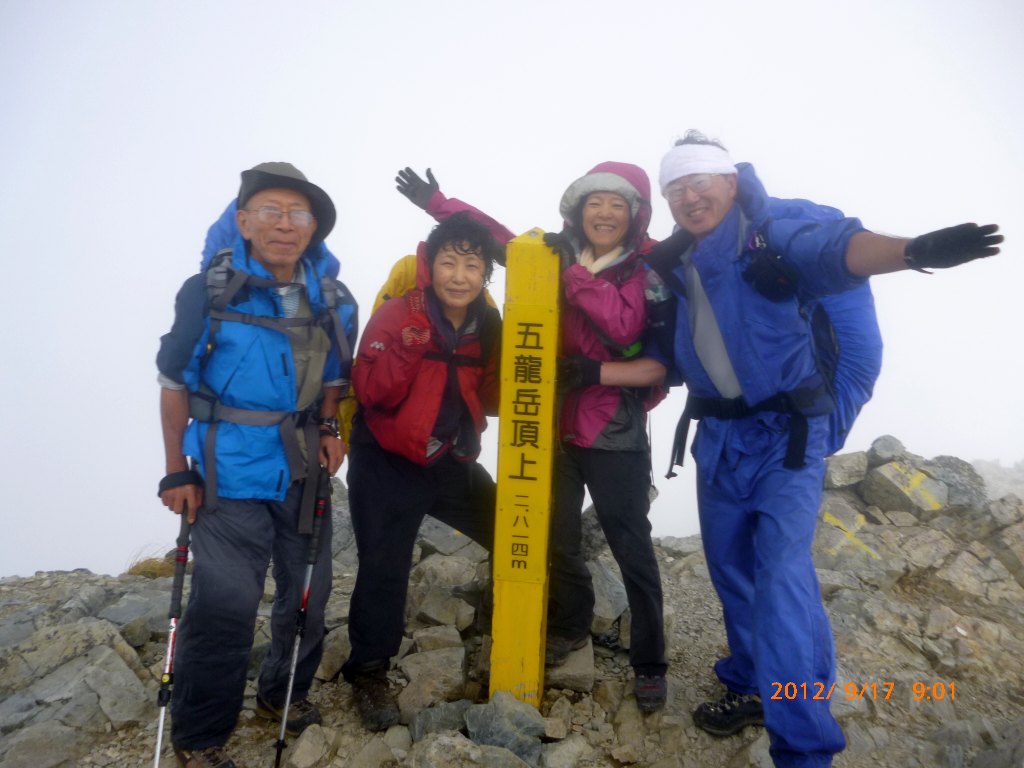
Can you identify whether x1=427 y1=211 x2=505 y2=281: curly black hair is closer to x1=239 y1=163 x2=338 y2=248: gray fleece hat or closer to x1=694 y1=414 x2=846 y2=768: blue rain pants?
x1=239 y1=163 x2=338 y2=248: gray fleece hat

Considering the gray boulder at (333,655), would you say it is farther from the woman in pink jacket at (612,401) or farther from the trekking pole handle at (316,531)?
the woman in pink jacket at (612,401)

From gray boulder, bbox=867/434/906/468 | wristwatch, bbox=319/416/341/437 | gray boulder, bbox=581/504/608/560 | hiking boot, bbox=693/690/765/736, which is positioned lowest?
hiking boot, bbox=693/690/765/736

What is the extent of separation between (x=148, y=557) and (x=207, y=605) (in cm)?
536

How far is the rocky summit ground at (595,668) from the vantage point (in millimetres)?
3721

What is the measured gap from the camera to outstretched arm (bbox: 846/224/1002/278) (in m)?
2.30

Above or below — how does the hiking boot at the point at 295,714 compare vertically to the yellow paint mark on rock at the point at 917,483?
below

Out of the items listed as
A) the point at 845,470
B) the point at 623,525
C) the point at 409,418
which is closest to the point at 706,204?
the point at 623,525

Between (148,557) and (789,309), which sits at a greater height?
(789,309)

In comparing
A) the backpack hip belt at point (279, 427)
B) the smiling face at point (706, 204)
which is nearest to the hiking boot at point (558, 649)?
the backpack hip belt at point (279, 427)

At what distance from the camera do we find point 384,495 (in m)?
4.00

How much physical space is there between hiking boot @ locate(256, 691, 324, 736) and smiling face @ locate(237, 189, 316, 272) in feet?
9.38

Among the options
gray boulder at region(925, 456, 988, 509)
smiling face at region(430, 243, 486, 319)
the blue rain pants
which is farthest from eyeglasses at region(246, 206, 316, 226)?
gray boulder at region(925, 456, 988, 509)

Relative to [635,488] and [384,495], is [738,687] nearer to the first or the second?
[635,488]

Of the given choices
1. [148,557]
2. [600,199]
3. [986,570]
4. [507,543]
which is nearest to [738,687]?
[507,543]
